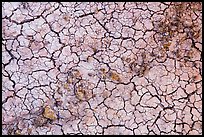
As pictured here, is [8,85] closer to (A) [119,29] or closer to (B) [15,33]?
(B) [15,33]

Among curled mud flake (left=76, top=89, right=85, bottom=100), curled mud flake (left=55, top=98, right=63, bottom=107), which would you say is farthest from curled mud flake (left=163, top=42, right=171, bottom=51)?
curled mud flake (left=55, top=98, right=63, bottom=107)

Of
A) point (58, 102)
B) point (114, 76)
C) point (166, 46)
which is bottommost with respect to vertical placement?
point (58, 102)

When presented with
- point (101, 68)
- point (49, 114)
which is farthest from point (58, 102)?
point (101, 68)

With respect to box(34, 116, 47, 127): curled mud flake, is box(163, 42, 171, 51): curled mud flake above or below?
above

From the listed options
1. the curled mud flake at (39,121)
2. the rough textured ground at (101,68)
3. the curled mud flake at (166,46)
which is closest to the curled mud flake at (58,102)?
the rough textured ground at (101,68)

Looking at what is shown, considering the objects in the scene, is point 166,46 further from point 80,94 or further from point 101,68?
point 80,94

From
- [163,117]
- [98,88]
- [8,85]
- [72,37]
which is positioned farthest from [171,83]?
[8,85]

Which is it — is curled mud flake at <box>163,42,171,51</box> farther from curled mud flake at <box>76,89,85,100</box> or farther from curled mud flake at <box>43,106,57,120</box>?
curled mud flake at <box>43,106,57,120</box>
